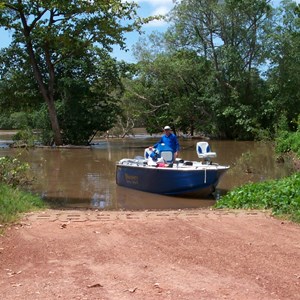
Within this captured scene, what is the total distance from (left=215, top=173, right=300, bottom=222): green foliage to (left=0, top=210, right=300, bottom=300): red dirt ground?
459 mm

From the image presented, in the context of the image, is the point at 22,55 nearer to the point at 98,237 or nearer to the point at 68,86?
the point at 68,86

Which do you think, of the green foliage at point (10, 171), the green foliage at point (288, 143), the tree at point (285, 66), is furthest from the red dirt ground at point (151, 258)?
the tree at point (285, 66)

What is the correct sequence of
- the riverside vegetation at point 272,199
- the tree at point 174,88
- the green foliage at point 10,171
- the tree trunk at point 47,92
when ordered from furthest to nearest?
1. the tree at point 174,88
2. the tree trunk at point 47,92
3. the green foliage at point 10,171
4. the riverside vegetation at point 272,199

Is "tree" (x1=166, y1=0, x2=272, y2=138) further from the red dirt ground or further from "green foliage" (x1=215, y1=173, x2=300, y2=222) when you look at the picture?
the red dirt ground

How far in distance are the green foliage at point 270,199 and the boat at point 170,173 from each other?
2590 millimetres

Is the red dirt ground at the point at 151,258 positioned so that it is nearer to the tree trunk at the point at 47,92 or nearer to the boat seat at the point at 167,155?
the boat seat at the point at 167,155

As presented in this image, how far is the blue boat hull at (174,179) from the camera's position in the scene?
44.5ft

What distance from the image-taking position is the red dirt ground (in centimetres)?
461

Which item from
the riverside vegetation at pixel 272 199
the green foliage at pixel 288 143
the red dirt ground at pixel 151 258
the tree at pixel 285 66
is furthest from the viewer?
the tree at pixel 285 66

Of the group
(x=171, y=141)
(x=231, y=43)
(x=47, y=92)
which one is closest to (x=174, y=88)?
(x=231, y=43)

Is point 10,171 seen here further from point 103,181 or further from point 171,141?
point 103,181

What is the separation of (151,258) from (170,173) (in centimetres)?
837

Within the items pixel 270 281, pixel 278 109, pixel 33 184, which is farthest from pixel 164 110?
pixel 270 281

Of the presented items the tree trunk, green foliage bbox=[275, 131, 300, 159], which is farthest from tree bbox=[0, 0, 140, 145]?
green foliage bbox=[275, 131, 300, 159]
